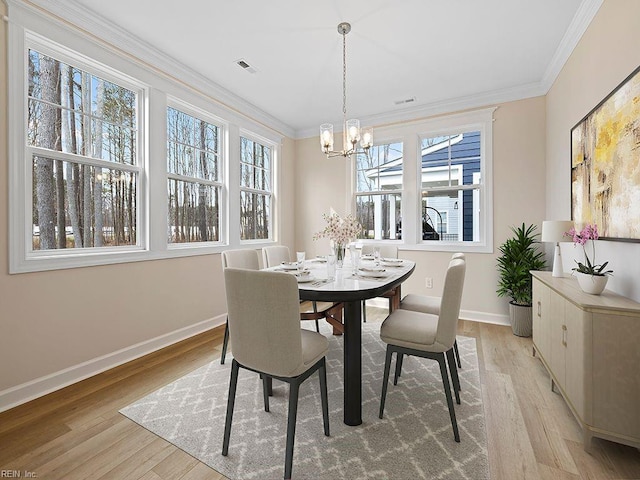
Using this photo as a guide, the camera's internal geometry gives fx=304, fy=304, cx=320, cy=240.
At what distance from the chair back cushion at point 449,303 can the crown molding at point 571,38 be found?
86.4 inches

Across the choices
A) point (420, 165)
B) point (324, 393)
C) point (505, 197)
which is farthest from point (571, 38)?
point (324, 393)

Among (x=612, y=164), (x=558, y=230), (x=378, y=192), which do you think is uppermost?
(x=378, y=192)

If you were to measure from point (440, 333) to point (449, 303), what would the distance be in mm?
180

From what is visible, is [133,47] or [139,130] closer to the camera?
[133,47]

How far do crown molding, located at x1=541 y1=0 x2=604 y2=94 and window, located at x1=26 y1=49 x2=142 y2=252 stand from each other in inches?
148

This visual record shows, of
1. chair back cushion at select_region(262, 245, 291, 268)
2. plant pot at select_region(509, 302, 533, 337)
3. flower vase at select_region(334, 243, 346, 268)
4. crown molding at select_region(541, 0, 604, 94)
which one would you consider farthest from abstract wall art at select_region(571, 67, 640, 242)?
chair back cushion at select_region(262, 245, 291, 268)

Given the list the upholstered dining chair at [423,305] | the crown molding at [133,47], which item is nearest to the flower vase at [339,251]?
the upholstered dining chair at [423,305]

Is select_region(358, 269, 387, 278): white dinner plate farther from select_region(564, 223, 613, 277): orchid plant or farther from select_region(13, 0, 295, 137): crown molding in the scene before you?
select_region(13, 0, 295, 137): crown molding

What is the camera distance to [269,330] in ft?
4.68

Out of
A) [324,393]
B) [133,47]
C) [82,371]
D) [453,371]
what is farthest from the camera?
[133,47]

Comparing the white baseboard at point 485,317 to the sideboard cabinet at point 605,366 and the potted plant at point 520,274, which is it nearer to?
the potted plant at point 520,274

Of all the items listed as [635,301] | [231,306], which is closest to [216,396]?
[231,306]

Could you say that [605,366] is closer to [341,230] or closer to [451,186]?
[341,230]

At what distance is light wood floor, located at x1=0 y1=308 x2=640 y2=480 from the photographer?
1.47 m
